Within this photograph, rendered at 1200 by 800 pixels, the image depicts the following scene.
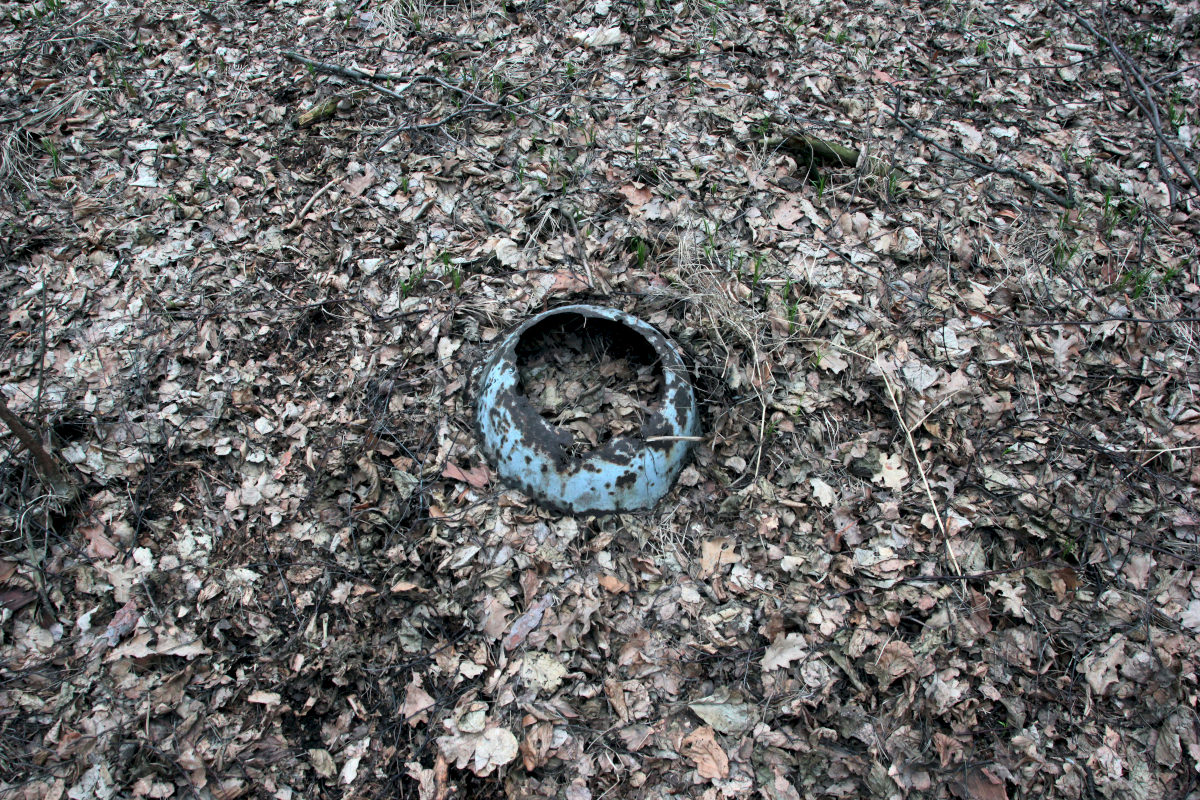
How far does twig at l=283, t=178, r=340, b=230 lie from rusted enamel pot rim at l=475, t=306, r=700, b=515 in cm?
163

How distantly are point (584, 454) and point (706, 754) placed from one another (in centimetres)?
119

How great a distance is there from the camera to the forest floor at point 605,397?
2.54 meters

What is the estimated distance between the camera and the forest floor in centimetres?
254

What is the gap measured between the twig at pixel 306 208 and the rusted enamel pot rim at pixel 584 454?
1.63 m

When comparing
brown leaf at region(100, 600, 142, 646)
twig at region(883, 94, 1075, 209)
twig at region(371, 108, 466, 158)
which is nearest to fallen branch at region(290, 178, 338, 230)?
twig at region(371, 108, 466, 158)

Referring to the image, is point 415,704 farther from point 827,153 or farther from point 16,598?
point 827,153

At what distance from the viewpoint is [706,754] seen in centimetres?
250

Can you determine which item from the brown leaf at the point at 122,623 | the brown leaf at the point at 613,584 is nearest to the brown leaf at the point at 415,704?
the brown leaf at the point at 613,584

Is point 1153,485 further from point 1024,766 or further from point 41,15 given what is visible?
point 41,15

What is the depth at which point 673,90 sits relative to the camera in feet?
14.7

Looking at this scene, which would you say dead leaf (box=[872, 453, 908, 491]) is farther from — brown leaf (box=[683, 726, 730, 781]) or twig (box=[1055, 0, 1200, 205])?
twig (box=[1055, 0, 1200, 205])

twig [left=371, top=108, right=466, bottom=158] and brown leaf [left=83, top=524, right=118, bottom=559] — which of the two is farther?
twig [left=371, top=108, right=466, bottom=158]

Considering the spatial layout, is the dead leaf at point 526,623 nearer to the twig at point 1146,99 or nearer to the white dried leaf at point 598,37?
the white dried leaf at point 598,37

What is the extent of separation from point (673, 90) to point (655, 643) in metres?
3.40
